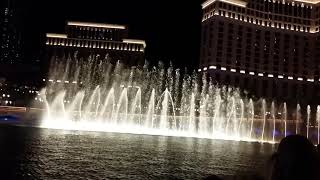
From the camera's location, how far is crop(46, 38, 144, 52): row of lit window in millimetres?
122312

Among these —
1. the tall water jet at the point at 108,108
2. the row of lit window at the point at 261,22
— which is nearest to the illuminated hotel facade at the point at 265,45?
the row of lit window at the point at 261,22

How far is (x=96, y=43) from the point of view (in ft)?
406

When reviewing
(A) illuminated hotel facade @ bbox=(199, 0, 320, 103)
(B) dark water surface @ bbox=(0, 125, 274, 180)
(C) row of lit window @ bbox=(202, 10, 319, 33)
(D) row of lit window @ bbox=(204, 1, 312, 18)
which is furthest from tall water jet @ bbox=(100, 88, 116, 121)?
(D) row of lit window @ bbox=(204, 1, 312, 18)

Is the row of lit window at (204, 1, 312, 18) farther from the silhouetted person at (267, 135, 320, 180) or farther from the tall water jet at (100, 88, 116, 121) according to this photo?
the silhouetted person at (267, 135, 320, 180)

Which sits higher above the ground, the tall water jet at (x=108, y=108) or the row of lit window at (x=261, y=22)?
the row of lit window at (x=261, y=22)

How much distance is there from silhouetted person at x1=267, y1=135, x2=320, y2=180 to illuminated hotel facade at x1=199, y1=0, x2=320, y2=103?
9840cm

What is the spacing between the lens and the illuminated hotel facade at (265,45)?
103750 millimetres

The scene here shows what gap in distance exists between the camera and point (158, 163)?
1820cm

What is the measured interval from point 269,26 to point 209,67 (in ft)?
75.5

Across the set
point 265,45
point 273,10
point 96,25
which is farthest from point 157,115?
point 96,25

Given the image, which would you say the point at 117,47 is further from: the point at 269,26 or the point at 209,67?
the point at 269,26

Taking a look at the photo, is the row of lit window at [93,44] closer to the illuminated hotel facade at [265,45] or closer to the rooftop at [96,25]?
the rooftop at [96,25]

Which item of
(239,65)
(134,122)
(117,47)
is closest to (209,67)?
(239,65)

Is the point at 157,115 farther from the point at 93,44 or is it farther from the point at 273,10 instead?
the point at 93,44
